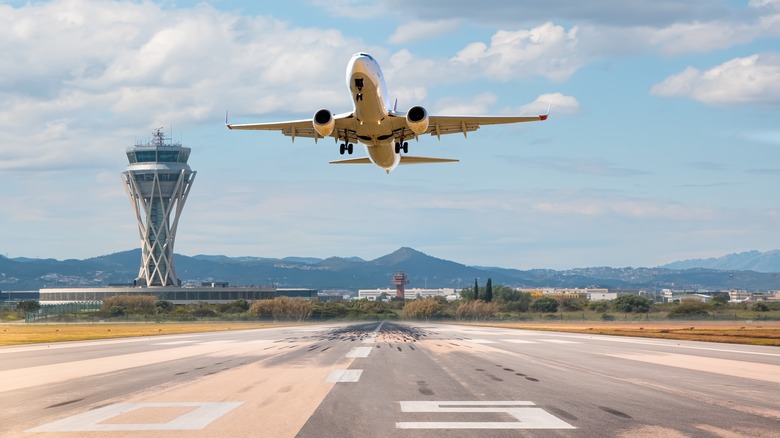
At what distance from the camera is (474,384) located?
24141mm

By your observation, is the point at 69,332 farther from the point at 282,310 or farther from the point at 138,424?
the point at 282,310

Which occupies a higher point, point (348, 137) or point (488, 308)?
→ point (348, 137)

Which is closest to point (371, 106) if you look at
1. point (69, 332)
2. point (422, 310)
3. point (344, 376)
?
point (344, 376)

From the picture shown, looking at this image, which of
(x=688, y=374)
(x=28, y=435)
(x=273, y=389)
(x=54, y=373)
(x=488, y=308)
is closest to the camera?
(x=28, y=435)

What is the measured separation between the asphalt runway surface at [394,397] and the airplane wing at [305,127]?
41.3 ft

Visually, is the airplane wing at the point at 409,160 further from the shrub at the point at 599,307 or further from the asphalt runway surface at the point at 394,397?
the shrub at the point at 599,307

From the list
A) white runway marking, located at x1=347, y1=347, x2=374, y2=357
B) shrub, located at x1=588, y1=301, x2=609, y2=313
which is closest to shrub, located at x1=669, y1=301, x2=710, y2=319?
shrub, located at x1=588, y1=301, x2=609, y2=313

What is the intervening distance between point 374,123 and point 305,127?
6.85 meters

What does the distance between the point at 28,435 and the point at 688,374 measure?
821 inches

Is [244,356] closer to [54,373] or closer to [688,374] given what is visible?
[54,373]

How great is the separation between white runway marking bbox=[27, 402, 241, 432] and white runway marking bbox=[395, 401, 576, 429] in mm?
3868

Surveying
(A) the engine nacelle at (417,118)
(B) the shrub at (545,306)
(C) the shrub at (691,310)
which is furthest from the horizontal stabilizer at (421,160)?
(B) the shrub at (545,306)

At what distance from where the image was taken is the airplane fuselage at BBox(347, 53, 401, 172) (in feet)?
121

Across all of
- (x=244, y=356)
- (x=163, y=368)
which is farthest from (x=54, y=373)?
(x=244, y=356)
